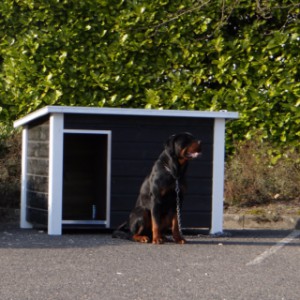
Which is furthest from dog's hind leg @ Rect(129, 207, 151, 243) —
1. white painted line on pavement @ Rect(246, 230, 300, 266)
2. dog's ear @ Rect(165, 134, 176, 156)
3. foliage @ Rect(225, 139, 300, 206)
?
foliage @ Rect(225, 139, 300, 206)

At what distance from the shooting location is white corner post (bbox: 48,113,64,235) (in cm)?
1330

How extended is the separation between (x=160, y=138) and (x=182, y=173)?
1571 mm

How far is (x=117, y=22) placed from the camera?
17281mm

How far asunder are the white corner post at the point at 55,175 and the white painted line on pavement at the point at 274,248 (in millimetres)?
3108

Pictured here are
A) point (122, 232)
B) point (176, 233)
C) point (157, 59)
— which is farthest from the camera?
point (157, 59)

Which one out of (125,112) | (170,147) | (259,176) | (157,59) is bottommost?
(259,176)

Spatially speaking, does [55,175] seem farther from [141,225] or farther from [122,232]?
[141,225]

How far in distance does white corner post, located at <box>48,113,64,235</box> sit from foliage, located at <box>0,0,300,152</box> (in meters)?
3.99

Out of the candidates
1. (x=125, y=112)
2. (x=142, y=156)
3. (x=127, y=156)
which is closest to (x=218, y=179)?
(x=142, y=156)

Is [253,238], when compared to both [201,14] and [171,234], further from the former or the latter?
[201,14]

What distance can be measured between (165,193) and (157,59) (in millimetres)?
5773

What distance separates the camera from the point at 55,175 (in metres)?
13.3

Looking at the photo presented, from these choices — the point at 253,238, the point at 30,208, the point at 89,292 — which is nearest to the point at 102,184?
the point at 30,208

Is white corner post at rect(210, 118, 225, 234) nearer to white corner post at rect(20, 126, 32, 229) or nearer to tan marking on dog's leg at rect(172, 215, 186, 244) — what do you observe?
tan marking on dog's leg at rect(172, 215, 186, 244)
